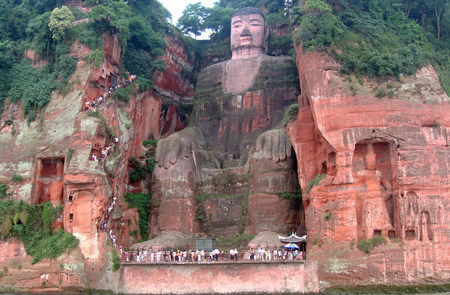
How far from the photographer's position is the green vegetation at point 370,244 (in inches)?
1153

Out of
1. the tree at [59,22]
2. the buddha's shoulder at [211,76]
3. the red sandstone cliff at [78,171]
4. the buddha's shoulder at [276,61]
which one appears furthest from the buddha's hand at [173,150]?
the tree at [59,22]

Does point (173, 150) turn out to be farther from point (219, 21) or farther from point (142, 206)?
point (219, 21)

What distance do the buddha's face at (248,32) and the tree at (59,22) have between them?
39.6ft

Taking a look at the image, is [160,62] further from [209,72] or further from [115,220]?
[115,220]

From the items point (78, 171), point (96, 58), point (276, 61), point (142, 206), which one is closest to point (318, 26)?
point (276, 61)

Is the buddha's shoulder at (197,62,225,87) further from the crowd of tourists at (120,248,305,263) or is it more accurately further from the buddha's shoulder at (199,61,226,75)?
the crowd of tourists at (120,248,305,263)

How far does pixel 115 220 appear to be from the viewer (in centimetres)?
3291

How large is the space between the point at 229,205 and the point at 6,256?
11556 millimetres

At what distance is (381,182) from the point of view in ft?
100

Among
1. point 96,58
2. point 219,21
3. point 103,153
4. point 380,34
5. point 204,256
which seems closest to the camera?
point 204,256

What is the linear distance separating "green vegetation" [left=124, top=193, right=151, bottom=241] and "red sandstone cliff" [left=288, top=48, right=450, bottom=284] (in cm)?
908

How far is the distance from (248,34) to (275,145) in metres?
10.4

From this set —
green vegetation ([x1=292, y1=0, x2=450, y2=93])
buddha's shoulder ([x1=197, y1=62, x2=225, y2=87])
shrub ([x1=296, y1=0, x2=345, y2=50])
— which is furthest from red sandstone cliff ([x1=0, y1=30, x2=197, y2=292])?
green vegetation ([x1=292, y1=0, x2=450, y2=93])

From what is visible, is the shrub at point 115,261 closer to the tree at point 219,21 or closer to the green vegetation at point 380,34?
the green vegetation at point 380,34
